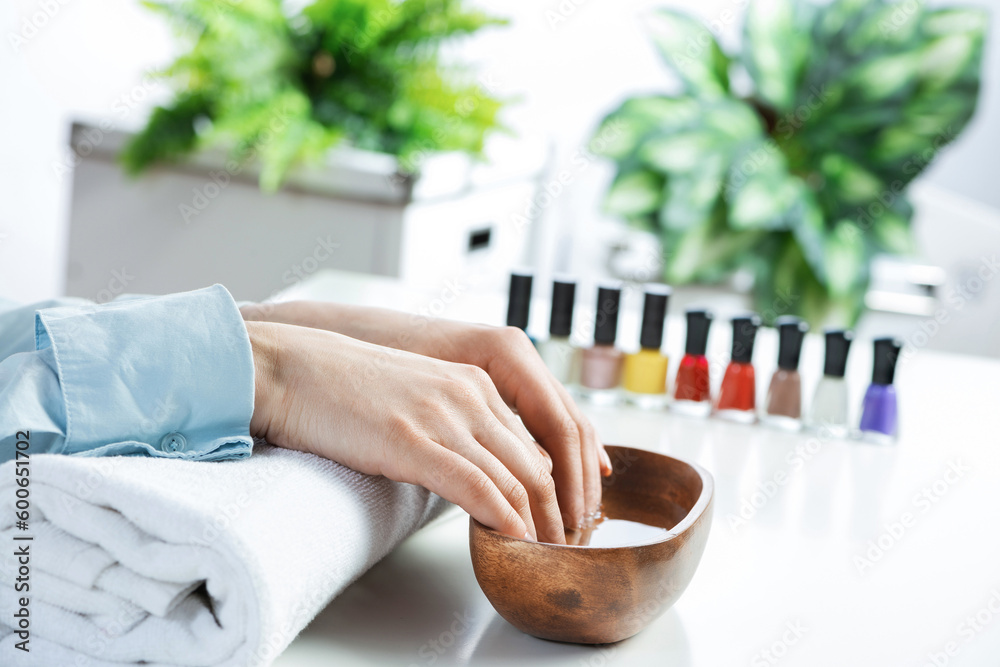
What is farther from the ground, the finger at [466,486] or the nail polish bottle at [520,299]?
the nail polish bottle at [520,299]

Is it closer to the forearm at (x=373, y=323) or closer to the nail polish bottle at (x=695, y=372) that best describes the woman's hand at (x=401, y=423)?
the forearm at (x=373, y=323)

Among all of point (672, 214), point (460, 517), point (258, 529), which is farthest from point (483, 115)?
point (258, 529)

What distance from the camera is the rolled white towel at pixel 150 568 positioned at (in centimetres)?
35

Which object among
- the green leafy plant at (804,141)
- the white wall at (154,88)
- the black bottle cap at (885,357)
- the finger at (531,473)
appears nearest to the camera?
the finger at (531,473)

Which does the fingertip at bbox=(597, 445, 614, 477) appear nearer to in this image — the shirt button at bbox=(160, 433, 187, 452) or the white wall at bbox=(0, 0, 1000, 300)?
the shirt button at bbox=(160, 433, 187, 452)

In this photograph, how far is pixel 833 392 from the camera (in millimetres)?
819

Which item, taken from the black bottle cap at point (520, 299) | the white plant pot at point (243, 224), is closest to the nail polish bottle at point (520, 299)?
the black bottle cap at point (520, 299)

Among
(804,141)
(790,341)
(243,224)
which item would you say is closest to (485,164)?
(243,224)

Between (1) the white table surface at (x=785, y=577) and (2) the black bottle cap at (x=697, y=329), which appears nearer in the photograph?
(1) the white table surface at (x=785, y=577)

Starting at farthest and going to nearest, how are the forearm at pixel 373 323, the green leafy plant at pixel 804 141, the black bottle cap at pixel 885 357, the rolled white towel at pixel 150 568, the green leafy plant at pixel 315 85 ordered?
1. the green leafy plant at pixel 804 141
2. the green leafy plant at pixel 315 85
3. the black bottle cap at pixel 885 357
4. the forearm at pixel 373 323
5. the rolled white towel at pixel 150 568

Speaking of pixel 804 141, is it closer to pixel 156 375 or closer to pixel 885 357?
pixel 885 357

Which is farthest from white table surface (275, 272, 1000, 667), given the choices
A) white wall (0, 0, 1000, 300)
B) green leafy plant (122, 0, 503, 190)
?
white wall (0, 0, 1000, 300)

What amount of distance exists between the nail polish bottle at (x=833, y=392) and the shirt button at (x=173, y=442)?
589 millimetres

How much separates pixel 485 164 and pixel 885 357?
1087 mm
